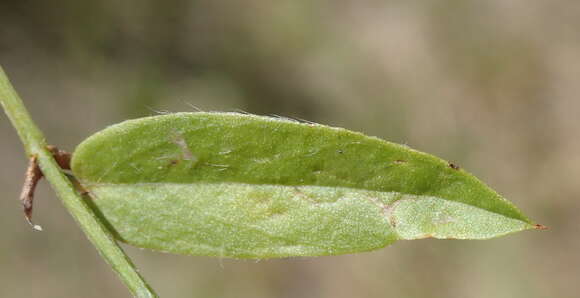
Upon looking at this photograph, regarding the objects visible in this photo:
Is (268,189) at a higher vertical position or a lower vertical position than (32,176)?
higher

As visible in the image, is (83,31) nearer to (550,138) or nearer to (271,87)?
(271,87)

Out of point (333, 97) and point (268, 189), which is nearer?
point (268, 189)

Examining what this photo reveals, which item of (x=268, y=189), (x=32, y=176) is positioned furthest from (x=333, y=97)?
(x=32, y=176)

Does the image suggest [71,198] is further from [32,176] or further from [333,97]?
[333,97]

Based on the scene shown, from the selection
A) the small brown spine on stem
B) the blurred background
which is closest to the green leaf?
the small brown spine on stem

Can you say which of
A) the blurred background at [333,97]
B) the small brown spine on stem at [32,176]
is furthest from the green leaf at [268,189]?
the blurred background at [333,97]

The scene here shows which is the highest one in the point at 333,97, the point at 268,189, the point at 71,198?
A: the point at 333,97

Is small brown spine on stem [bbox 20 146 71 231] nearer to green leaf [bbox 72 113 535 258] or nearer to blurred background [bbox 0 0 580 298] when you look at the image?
green leaf [bbox 72 113 535 258]
